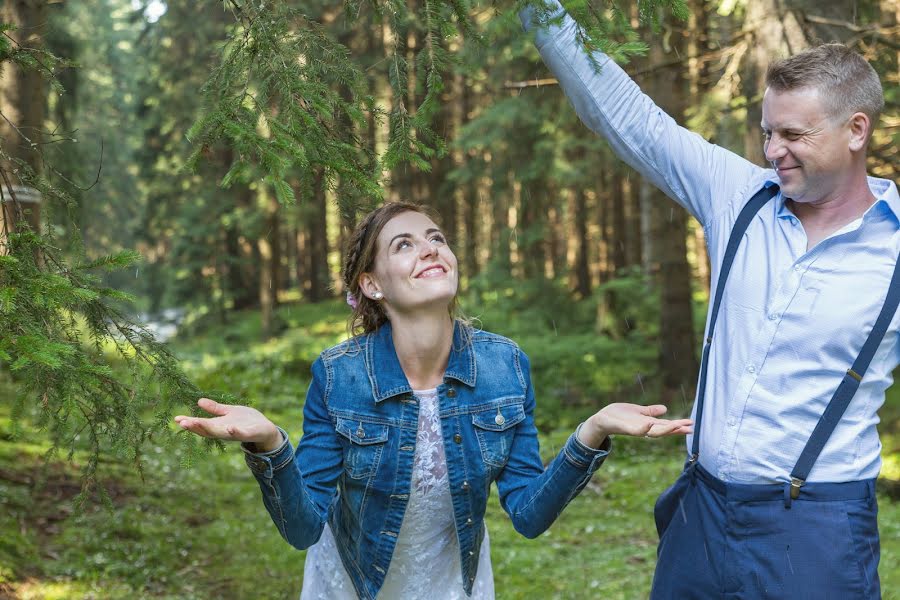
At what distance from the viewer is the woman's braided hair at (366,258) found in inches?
130

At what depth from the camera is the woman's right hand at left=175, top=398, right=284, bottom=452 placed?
8.34 feet

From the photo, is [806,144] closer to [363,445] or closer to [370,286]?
[370,286]

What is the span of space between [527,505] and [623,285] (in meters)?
11.8

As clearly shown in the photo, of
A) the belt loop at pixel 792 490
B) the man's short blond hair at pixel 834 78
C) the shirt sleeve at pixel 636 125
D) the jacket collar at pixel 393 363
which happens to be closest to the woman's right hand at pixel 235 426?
the jacket collar at pixel 393 363

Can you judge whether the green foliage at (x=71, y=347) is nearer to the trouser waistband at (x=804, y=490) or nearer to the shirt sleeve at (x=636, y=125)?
the shirt sleeve at (x=636, y=125)

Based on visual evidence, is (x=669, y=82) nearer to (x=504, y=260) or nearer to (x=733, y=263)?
(x=504, y=260)

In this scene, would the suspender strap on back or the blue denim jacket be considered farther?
the blue denim jacket

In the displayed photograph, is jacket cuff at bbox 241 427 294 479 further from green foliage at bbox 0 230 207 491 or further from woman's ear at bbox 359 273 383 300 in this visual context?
woman's ear at bbox 359 273 383 300

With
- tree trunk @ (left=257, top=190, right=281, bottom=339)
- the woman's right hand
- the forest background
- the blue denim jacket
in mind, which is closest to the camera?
the woman's right hand

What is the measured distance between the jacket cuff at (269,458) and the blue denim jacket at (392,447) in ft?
0.93

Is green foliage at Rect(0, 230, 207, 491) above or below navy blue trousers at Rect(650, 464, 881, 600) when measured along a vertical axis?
above

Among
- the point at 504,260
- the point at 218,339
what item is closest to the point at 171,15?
the point at 218,339

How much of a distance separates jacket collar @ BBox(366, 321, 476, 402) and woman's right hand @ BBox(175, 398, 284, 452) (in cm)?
54

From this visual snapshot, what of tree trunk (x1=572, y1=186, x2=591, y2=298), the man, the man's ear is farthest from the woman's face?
tree trunk (x1=572, y1=186, x2=591, y2=298)
